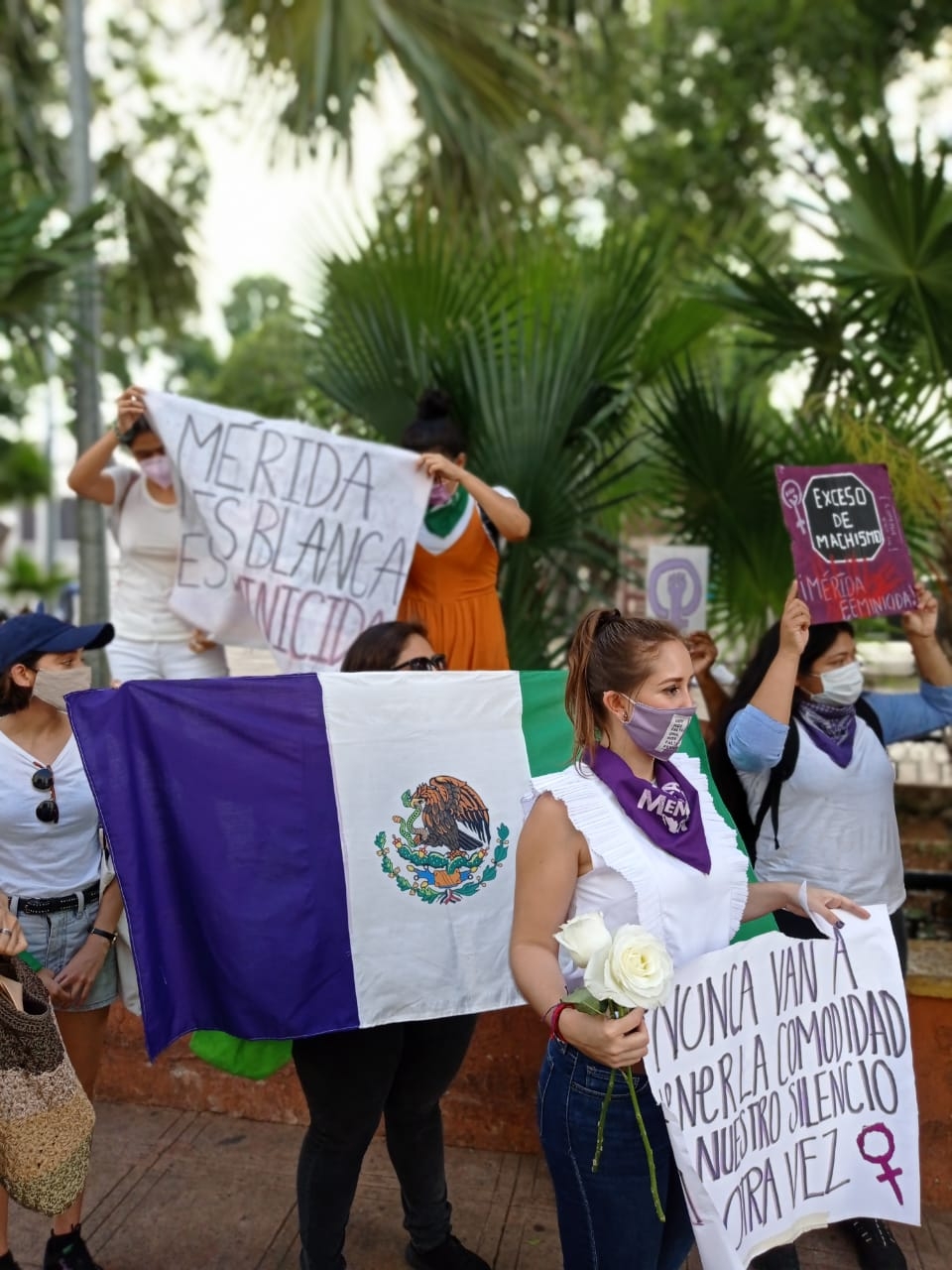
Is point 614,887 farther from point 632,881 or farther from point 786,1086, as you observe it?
point 786,1086

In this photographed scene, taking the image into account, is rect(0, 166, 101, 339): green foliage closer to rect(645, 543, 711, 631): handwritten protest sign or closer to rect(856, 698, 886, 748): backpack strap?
rect(645, 543, 711, 631): handwritten protest sign

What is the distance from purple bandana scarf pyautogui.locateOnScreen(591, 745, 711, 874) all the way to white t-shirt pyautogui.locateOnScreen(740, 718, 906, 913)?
1031mm

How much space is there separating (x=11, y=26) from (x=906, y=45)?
10236mm

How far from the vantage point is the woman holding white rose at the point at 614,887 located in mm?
2248

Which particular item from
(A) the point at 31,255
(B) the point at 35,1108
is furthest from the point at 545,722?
(A) the point at 31,255

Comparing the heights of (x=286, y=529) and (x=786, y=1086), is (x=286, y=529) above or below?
above

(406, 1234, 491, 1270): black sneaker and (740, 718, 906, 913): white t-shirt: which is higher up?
(740, 718, 906, 913): white t-shirt

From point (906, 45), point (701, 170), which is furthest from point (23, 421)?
point (906, 45)

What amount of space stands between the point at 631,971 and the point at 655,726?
1.73 ft

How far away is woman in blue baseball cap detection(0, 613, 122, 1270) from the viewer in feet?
9.83

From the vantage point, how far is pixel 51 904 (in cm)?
307

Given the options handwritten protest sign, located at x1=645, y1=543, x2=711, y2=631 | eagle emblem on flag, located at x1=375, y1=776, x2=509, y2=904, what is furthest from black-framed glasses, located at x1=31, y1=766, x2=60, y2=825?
handwritten protest sign, located at x1=645, y1=543, x2=711, y2=631

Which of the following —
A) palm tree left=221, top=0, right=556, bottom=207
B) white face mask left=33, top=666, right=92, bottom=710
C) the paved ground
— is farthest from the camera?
palm tree left=221, top=0, right=556, bottom=207

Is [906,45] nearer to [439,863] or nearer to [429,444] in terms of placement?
[429,444]
